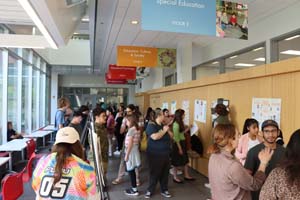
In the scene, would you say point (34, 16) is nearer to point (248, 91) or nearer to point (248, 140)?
point (248, 140)

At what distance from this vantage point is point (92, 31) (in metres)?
7.58

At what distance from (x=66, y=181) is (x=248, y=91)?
3.81 meters

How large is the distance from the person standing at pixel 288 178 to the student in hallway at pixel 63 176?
1.16 meters

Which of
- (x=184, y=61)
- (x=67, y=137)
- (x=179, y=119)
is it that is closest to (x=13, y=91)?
(x=184, y=61)

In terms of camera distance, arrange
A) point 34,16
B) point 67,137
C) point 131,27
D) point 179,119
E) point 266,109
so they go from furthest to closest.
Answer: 1. point 131,27
2. point 179,119
3. point 266,109
4. point 34,16
5. point 67,137

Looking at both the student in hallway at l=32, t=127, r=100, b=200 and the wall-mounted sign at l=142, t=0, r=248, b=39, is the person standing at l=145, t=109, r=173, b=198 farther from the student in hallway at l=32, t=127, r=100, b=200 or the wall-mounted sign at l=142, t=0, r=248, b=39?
the student in hallway at l=32, t=127, r=100, b=200

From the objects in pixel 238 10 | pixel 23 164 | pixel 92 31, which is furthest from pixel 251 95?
pixel 23 164

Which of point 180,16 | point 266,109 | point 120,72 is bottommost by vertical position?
point 266,109

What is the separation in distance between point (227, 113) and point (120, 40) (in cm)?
422

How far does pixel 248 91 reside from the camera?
197 inches

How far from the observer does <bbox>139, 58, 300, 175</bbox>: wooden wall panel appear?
395cm

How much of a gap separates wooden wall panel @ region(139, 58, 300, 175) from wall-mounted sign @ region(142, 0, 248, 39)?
0.81 m

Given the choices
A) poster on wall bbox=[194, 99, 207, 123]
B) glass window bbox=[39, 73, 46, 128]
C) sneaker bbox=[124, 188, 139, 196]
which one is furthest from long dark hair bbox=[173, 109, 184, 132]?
glass window bbox=[39, 73, 46, 128]

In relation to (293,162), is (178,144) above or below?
below
